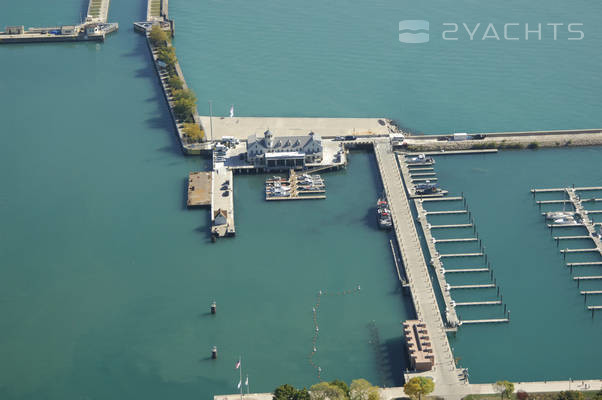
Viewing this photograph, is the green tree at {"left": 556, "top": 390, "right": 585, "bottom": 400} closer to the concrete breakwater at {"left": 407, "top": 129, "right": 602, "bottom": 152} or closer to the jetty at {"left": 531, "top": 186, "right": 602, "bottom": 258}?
the jetty at {"left": 531, "top": 186, "right": 602, "bottom": 258}

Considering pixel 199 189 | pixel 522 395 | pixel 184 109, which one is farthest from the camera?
pixel 184 109

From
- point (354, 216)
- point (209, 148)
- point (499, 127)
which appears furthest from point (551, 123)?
point (209, 148)

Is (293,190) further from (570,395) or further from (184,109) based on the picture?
(570,395)

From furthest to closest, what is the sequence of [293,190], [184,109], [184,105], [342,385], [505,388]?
1. [184,109]
2. [184,105]
3. [293,190]
4. [342,385]
5. [505,388]

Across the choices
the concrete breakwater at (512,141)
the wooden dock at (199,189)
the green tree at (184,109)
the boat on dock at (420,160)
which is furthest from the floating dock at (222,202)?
the concrete breakwater at (512,141)

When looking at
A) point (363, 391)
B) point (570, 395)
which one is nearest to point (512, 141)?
point (570, 395)
